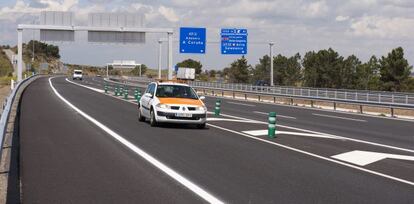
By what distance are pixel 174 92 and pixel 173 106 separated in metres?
1.50

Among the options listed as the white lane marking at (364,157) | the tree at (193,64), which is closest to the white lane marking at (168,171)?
the white lane marking at (364,157)

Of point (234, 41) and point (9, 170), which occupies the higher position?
point (234, 41)

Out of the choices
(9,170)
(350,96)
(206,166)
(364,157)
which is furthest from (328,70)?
(9,170)

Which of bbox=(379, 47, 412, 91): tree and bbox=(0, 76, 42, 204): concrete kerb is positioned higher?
bbox=(379, 47, 412, 91): tree

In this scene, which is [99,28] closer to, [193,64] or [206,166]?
[206,166]

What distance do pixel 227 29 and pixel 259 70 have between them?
8756 cm

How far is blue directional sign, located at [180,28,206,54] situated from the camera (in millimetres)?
57375

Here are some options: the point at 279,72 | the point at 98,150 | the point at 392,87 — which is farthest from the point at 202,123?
the point at 279,72

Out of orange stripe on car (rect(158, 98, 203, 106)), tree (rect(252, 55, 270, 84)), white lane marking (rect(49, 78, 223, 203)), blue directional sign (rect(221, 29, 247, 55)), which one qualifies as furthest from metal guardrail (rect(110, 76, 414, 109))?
tree (rect(252, 55, 270, 84))

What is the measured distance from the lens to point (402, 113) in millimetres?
36562

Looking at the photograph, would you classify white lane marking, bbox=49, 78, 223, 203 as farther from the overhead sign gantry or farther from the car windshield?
the overhead sign gantry

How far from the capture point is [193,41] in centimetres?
5750

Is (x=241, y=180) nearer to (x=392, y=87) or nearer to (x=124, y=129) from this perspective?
(x=124, y=129)

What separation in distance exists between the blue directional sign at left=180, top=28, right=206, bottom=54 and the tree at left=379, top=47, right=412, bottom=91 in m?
49.4
